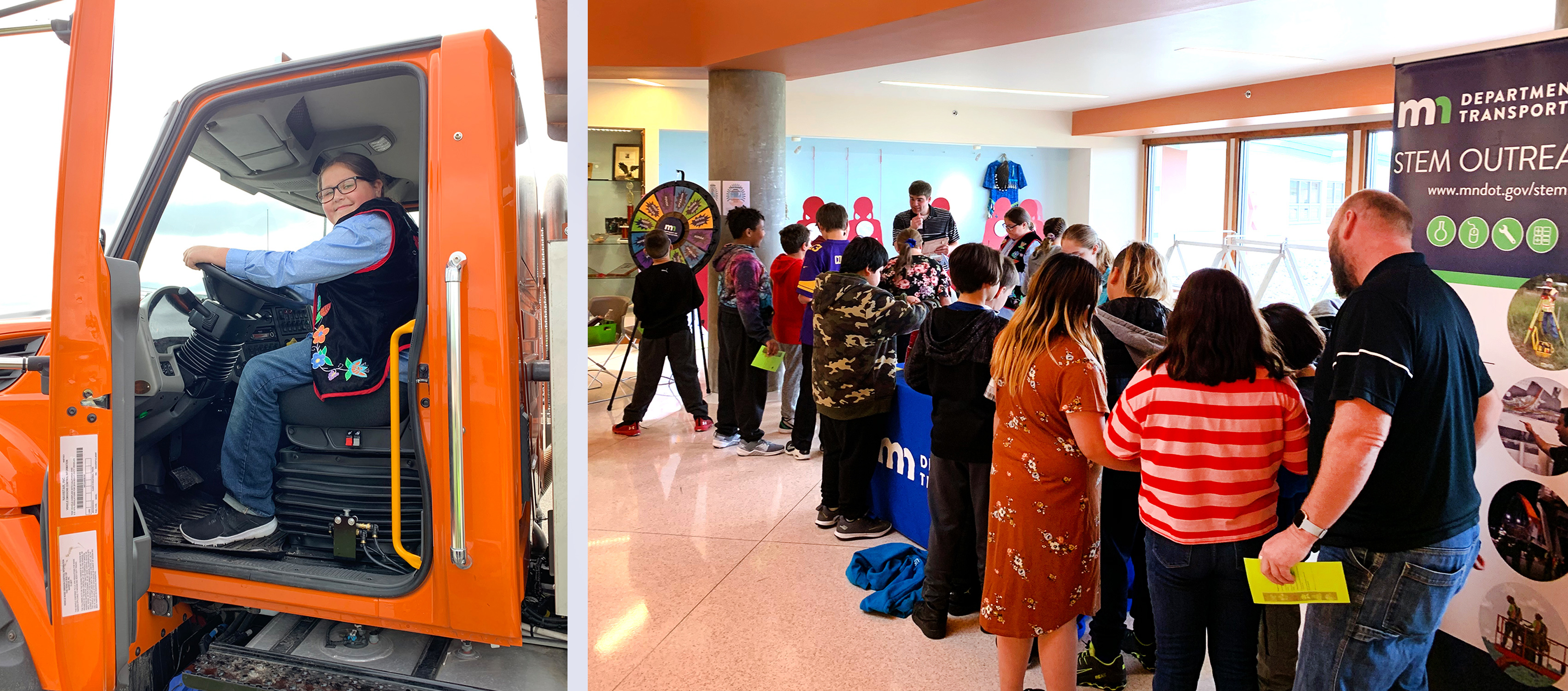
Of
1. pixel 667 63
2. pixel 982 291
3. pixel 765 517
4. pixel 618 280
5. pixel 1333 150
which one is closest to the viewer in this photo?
pixel 982 291

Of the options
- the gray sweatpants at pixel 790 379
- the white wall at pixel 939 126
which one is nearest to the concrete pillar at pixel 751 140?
the gray sweatpants at pixel 790 379

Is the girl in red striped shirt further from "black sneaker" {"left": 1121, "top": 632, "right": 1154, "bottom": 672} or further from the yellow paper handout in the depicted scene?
"black sneaker" {"left": 1121, "top": 632, "right": 1154, "bottom": 672}

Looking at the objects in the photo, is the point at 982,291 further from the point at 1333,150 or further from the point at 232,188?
the point at 1333,150

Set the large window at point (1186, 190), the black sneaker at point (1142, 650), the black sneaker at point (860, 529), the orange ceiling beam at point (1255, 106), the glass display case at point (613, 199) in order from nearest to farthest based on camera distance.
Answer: the black sneaker at point (1142, 650)
the black sneaker at point (860, 529)
the orange ceiling beam at point (1255, 106)
the glass display case at point (613, 199)
the large window at point (1186, 190)

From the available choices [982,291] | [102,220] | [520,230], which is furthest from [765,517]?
[102,220]

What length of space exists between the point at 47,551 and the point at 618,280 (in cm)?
876

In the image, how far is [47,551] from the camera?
1.37 metres

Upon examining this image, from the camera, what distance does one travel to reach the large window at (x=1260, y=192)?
10266 mm

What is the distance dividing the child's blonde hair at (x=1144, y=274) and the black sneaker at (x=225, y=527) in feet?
7.62

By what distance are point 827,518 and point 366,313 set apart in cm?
262

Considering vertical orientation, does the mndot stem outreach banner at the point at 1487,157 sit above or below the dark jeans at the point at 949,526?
above

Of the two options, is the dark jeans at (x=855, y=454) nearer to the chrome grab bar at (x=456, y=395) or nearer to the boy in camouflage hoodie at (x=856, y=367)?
the boy in camouflage hoodie at (x=856, y=367)

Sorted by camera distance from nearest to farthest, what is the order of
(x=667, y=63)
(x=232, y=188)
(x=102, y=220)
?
(x=102, y=220) → (x=232, y=188) → (x=667, y=63)

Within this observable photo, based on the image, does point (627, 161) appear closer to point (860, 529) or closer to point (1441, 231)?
point (860, 529)
